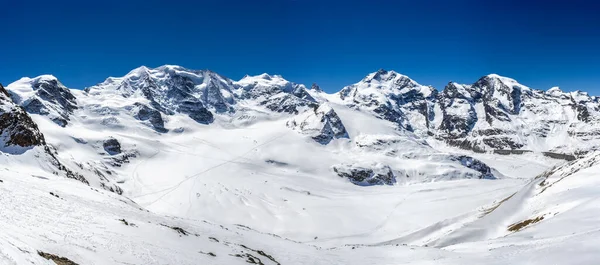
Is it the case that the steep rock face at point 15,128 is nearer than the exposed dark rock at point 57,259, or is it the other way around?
the exposed dark rock at point 57,259

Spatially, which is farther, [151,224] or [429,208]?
[429,208]

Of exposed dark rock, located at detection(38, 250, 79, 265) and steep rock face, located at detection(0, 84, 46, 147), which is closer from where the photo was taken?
exposed dark rock, located at detection(38, 250, 79, 265)

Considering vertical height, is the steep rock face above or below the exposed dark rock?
above

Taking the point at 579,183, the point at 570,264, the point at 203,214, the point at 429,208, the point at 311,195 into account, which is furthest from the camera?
the point at 311,195

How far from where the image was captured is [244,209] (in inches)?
5866

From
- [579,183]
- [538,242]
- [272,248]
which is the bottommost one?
[272,248]

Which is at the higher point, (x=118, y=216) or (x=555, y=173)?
(x=555, y=173)

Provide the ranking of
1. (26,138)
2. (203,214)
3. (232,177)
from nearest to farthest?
(26,138) < (203,214) < (232,177)

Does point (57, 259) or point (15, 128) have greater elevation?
point (15, 128)

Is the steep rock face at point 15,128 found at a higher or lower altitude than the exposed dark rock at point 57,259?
higher

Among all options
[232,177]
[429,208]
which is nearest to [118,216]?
[429,208]

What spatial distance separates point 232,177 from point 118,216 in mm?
160098

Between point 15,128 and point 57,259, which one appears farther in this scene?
point 15,128

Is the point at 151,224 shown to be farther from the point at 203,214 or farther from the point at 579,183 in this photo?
the point at 203,214
